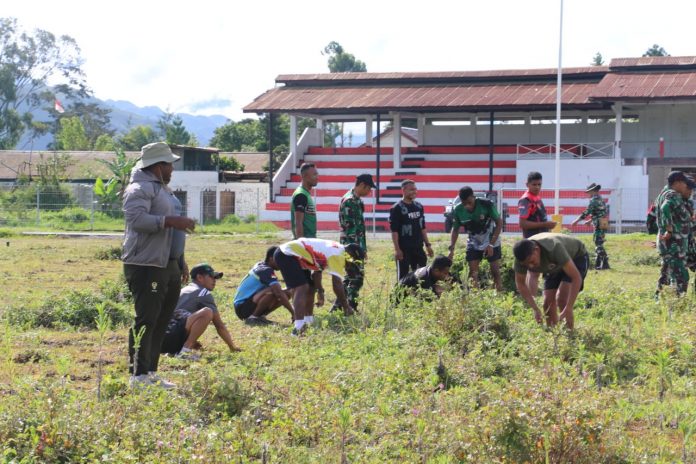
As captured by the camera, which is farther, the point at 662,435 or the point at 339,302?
the point at 339,302

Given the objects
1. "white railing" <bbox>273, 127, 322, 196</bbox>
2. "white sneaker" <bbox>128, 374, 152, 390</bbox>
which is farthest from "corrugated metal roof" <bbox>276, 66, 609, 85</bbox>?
"white sneaker" <bbox>128, 374, 152, 390</bbox>

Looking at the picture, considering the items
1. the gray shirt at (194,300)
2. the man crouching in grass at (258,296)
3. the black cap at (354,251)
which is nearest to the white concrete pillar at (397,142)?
the man crouching in grass at (258,296)

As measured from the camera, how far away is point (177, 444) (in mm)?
5129

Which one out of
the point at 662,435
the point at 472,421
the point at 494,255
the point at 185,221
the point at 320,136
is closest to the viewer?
the point at 472,421

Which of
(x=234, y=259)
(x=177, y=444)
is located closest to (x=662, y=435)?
(x=177, y=444)

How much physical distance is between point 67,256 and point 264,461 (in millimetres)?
17834

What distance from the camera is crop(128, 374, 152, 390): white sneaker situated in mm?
6342

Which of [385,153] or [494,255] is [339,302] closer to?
[494,255]

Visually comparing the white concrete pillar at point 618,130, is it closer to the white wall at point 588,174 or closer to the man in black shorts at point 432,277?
the white wall at point 588,174

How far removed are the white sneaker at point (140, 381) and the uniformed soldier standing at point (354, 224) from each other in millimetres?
4060

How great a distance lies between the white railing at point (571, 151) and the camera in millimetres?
36000

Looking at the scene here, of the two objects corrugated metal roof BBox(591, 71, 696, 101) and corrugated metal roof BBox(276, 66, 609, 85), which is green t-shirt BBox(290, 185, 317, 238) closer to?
corrugated metal roof BBox(591, 71, 696, 101)

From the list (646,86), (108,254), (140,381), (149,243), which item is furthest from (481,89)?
(140,381)

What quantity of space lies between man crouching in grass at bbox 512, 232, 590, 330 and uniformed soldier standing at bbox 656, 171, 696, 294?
2.61 metres
